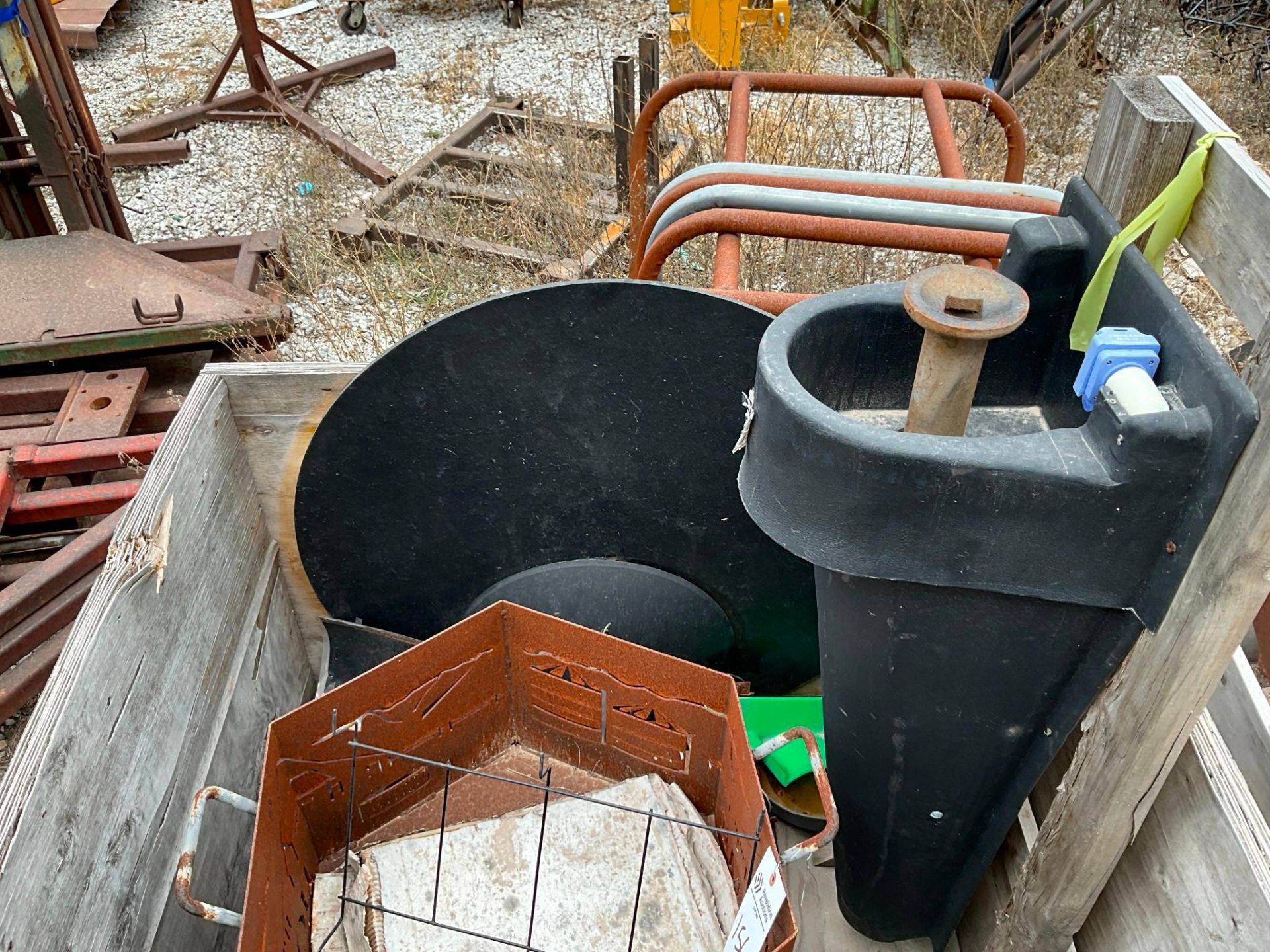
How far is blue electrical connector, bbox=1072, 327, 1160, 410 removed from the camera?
36.8 inches

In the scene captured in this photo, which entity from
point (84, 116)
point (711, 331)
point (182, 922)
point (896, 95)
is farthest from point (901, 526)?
point (84, 116)

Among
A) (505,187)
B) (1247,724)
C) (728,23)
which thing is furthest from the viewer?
(728,23)

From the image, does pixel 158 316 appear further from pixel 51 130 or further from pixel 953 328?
pixel 953 328

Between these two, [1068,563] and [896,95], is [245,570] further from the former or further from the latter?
[896,95]

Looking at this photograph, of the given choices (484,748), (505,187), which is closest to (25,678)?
(484,748)

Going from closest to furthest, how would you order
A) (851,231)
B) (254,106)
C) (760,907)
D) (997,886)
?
(760,907), (997,886), (851,231), (254,106)

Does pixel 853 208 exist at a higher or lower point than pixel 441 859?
higher

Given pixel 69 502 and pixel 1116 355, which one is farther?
pixel 69 502

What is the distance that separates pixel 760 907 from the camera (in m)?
1.15

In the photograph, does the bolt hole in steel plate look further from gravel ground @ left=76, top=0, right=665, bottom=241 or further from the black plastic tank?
gravel ground @ left=76, top=0, right=665, bottom=241

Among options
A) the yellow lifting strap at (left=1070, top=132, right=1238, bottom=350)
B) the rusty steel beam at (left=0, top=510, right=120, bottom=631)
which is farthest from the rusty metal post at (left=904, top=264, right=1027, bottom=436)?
the rusty steel beam at (left=0, top=510, right=120, bottom=631)

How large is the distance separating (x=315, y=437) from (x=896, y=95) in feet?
5.16

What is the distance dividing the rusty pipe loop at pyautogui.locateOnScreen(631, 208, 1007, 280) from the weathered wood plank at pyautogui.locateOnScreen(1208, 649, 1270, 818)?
75 cm

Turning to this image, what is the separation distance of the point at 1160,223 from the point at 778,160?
120 inches
